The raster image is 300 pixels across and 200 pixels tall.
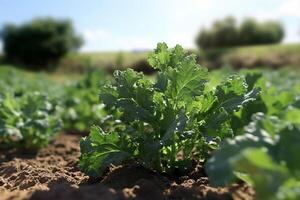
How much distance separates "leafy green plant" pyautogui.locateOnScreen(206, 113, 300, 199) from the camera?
7.31ft

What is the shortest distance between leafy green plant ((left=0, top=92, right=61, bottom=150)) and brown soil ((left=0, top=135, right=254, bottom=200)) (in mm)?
1286

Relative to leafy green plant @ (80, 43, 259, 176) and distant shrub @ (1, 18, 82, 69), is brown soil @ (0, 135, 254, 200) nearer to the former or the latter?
leafy green plant @ (80, 43, 259, 176)

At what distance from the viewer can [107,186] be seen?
134 inches

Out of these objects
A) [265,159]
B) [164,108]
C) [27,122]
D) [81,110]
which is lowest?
[81,110]

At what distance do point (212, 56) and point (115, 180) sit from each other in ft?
151

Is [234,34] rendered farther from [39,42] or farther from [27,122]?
[27,122]

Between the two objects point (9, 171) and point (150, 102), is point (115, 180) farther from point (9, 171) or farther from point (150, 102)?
point (9, 171)

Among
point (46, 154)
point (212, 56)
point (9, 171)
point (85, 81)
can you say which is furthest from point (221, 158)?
point (212, 56)

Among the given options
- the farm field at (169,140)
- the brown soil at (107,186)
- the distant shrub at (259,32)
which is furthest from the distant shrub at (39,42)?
the farm field at (169,140)

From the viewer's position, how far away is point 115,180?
11.9 ft

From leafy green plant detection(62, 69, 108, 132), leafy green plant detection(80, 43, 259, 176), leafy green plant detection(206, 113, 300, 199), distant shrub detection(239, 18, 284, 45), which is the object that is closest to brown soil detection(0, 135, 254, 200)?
leafy green plant detection(80, 43, 259, 176)

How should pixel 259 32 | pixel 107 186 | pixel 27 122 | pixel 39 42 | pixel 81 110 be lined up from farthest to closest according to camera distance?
pixel 259 32, pixel 39 42, pixel 81 110, pixel 27 122, pixel 107 186

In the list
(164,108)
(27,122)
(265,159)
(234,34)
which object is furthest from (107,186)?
(234,34)

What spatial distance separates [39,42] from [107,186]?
53240mm
